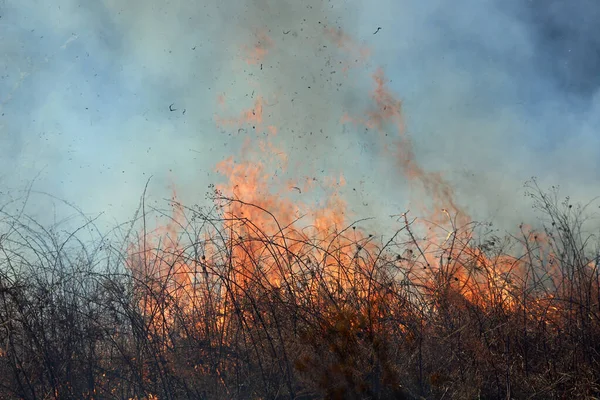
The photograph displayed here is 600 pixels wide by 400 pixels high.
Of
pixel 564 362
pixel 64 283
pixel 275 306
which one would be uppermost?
pixel 64 283

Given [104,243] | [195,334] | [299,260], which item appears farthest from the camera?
[104,243]

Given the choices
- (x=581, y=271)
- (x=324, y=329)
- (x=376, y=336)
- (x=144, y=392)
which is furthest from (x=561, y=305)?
(x=144, y=392)

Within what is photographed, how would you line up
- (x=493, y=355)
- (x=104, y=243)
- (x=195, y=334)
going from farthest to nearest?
1. (x=104, y=243)
2. (x=195, y=334)
3. (x=493, y=355)

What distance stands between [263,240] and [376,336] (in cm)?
140

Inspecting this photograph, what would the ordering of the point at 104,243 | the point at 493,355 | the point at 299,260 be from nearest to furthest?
1. the point at 493,355
2. the point at 299,260
3. the point at 104,243

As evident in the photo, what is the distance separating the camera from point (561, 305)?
17.7 feet

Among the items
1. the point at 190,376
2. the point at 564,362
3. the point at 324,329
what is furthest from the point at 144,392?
the point at 564,362

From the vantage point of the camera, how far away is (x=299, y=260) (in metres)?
5.54

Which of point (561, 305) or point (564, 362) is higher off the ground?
point (561, 305)

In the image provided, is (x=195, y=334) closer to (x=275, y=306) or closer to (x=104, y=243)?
(x=275, y=306)

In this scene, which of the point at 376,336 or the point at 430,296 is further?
the point at 430,296

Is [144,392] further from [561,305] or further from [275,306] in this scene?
[561,305]

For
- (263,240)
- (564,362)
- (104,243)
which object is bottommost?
(564,362)

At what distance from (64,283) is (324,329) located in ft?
9.47
